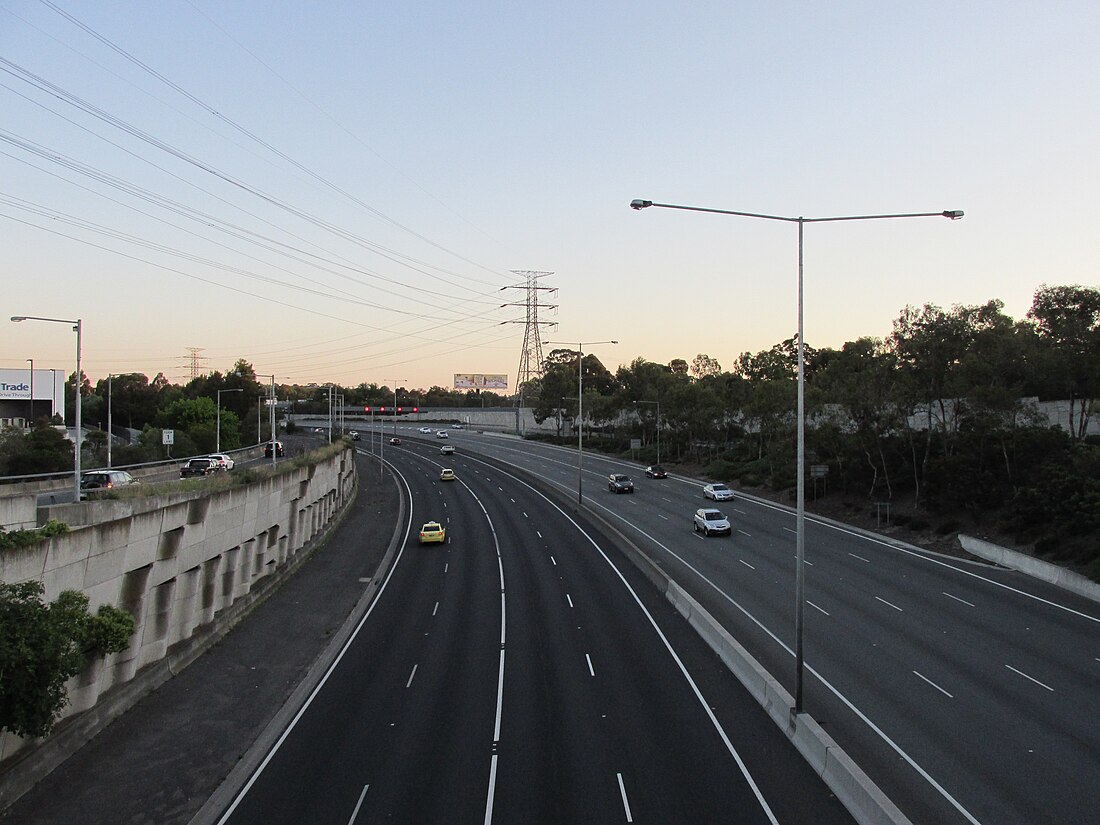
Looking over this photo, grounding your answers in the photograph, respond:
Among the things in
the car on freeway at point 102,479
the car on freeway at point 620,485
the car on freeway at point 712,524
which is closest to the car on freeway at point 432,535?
the car on freeway at point 102,479

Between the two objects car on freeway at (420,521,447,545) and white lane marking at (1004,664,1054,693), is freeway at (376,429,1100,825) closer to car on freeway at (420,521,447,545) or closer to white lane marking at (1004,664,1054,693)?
white lane marking at (1004,664,1054,693)

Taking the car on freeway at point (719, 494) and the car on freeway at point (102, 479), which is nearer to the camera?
the car on freeway at point (102, 479)

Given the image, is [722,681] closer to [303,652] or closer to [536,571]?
[303,652]

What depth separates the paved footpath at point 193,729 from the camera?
1541 centimetres

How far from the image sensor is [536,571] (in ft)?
123

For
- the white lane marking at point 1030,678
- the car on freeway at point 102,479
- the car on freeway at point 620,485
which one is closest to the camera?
the white lane marking at point 1030,678

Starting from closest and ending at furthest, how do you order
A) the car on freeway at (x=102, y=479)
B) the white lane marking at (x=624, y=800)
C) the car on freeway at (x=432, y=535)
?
the white lane marking at (x=624, y=800) < the car on freeway at (x=102, y=479) < the car on freeway at (x=432, y=535)

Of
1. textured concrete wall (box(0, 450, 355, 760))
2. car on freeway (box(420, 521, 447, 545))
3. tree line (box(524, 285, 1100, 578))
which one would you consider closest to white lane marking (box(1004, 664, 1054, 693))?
tree line (box(524, 285, 1100, 578))

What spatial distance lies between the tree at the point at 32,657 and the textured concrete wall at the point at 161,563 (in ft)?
5.53

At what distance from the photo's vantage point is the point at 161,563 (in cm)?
2323

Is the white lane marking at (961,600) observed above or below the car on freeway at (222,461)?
below

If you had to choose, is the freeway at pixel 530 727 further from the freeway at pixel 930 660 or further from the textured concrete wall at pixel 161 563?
the textured concrete wall at pixel 161 563

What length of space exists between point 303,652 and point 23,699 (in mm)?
11852

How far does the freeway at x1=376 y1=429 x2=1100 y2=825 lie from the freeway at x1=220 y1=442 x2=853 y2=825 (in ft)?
7.04
